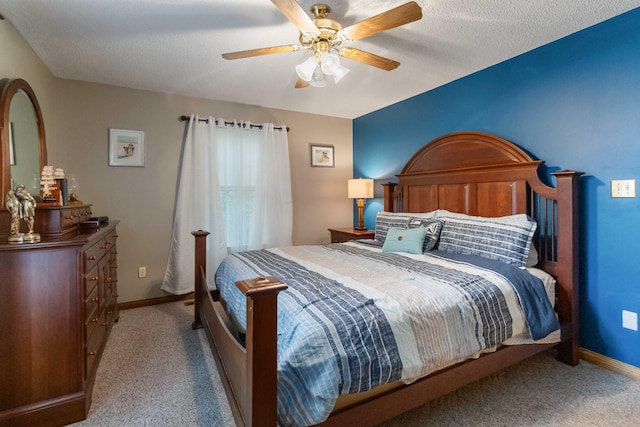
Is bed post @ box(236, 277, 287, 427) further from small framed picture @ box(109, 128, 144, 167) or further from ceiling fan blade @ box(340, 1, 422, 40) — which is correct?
small framed picture @ box(109, 128, 144, 167)

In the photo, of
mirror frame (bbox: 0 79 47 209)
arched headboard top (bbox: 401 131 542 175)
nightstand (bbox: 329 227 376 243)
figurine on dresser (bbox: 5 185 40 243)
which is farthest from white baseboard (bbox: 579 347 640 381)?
mirror frame (bbox: 0 79 47 209)

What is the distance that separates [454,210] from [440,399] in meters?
1.75

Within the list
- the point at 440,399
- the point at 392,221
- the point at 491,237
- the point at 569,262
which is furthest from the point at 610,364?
the point at 392,221

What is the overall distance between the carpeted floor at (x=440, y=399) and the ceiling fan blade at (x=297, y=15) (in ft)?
6.96

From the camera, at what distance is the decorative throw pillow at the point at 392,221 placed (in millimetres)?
2967

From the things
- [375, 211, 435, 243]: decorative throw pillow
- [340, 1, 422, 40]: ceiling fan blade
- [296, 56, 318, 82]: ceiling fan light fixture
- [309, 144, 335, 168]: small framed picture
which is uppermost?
[340, 1, 422, 40]: ceiling fan blade

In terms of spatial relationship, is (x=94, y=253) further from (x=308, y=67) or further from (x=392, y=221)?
(x=392, y=221)

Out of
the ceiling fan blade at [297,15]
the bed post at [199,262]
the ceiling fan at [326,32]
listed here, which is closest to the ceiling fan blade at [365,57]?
the ceiling fan at [326,32]

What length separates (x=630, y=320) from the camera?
78.9 inches

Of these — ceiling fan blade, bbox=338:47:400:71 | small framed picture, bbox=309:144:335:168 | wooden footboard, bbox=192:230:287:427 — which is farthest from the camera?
small framed picture, bbox=309:144:335:168

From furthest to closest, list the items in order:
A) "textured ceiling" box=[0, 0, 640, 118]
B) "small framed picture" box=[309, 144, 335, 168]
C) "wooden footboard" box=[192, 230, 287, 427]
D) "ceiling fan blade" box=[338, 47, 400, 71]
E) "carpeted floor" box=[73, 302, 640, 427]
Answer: "small framed picture" box=[309, 144, 335, 168] → "ceiling fan blade" box=[338, 47, 400, 71] → "textured ceiling" box=[0, 0, 640, 118] → "carpeted floor" box=[73, 302, 640, 427] → "wooden footboard" box=[192, 230, 287, 427]

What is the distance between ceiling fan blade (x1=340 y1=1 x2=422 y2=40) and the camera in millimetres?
1513

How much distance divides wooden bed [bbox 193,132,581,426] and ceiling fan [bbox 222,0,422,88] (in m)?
1.27

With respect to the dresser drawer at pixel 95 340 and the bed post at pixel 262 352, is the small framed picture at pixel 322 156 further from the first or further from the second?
the bed post at pixel 262 352
